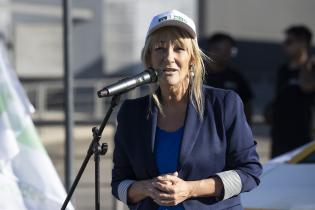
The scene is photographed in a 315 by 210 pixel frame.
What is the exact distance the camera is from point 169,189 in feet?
10.6

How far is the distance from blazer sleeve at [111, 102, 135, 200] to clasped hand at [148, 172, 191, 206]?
29cm

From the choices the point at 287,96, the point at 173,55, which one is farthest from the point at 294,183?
the point at 287,96

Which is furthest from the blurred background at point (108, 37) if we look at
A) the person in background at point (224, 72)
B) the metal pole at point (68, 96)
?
the metal pole at point (68, 96)

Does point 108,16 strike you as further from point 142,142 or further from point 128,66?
point 142,142

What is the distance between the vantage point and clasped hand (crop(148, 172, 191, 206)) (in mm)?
3238

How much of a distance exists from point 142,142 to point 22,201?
6.24 ft

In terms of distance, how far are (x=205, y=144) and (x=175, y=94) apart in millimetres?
237

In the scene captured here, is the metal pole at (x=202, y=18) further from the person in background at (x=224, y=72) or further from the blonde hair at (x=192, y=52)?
the blonde hair at (x=192, y=52)

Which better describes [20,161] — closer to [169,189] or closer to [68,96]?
[68,96]

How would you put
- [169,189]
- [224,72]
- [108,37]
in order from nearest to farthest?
[169,189] → [224,72] → [108,37]

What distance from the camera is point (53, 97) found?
2255 centimetres

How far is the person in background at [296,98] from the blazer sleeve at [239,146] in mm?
4028

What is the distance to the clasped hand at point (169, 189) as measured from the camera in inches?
127

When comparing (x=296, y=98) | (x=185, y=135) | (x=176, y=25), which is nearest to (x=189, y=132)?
(x=185, y=135)
